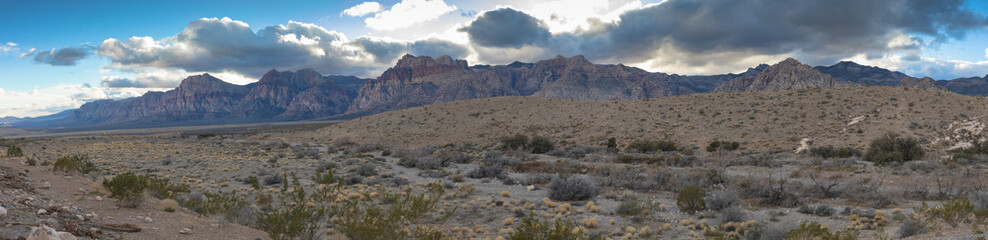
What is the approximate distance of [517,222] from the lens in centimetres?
1071

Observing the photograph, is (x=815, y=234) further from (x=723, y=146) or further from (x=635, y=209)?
(x=723, y=146)

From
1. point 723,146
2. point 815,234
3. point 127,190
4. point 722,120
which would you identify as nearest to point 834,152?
point 723,146

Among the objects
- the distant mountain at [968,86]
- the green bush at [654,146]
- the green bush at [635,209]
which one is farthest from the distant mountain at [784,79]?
the green bush at [635,209]

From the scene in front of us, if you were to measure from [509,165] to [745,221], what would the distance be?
14570 mm

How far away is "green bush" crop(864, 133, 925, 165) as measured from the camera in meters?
20.9

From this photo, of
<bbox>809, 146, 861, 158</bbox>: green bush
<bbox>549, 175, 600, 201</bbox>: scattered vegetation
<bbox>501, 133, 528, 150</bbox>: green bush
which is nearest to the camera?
<bbox>549, 175, 600, 201</bbox>: scattered vegetation

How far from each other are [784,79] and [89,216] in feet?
629

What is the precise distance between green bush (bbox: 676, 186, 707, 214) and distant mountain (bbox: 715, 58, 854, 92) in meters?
158

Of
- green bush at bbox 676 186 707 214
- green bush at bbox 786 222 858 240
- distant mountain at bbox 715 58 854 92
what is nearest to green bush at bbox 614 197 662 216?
green bush at bbox 676 186 707 214

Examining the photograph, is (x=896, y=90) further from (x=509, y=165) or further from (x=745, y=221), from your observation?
(x=745, y=221)

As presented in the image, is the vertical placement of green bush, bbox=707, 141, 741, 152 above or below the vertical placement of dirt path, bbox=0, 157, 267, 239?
below

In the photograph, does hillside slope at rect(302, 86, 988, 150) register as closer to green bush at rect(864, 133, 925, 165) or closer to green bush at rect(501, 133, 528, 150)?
green bush at rect(864, 133, 925, 165)

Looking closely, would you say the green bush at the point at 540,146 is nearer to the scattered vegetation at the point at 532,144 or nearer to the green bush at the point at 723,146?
the scattered vegetation at the point at 532,144

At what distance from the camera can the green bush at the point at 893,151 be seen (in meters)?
20.9
